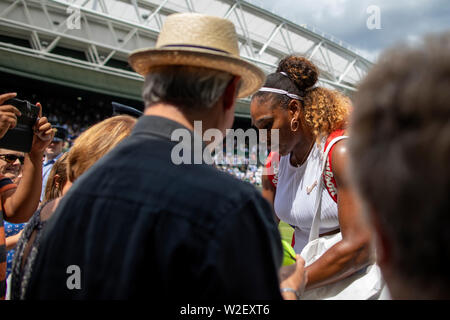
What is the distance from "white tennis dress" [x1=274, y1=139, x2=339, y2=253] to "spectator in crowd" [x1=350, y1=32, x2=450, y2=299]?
4.81ft

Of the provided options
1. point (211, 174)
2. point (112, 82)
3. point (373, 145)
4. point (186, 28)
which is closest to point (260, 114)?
point (186, 28)

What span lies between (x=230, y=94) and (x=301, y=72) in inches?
50.0

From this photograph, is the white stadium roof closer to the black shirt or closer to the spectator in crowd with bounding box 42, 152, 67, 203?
the spectator in crowd with bounding box 42, 152, 67, 203

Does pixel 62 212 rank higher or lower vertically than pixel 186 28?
lower

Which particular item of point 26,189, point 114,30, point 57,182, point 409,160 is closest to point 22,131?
point 26,189

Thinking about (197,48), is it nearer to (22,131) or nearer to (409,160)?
(409,160)

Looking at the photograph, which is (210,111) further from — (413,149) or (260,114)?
(260,114)

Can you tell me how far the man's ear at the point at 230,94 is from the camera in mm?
1266

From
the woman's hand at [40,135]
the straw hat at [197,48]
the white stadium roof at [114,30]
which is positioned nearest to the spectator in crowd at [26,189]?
the woman's hand at [40,135]

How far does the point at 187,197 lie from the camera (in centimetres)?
92

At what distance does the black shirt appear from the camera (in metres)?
0.87

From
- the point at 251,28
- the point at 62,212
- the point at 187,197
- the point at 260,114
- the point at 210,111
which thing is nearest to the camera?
the point at 187,197

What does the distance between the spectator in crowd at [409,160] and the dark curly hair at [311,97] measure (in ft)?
5.47

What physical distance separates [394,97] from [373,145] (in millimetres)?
85
